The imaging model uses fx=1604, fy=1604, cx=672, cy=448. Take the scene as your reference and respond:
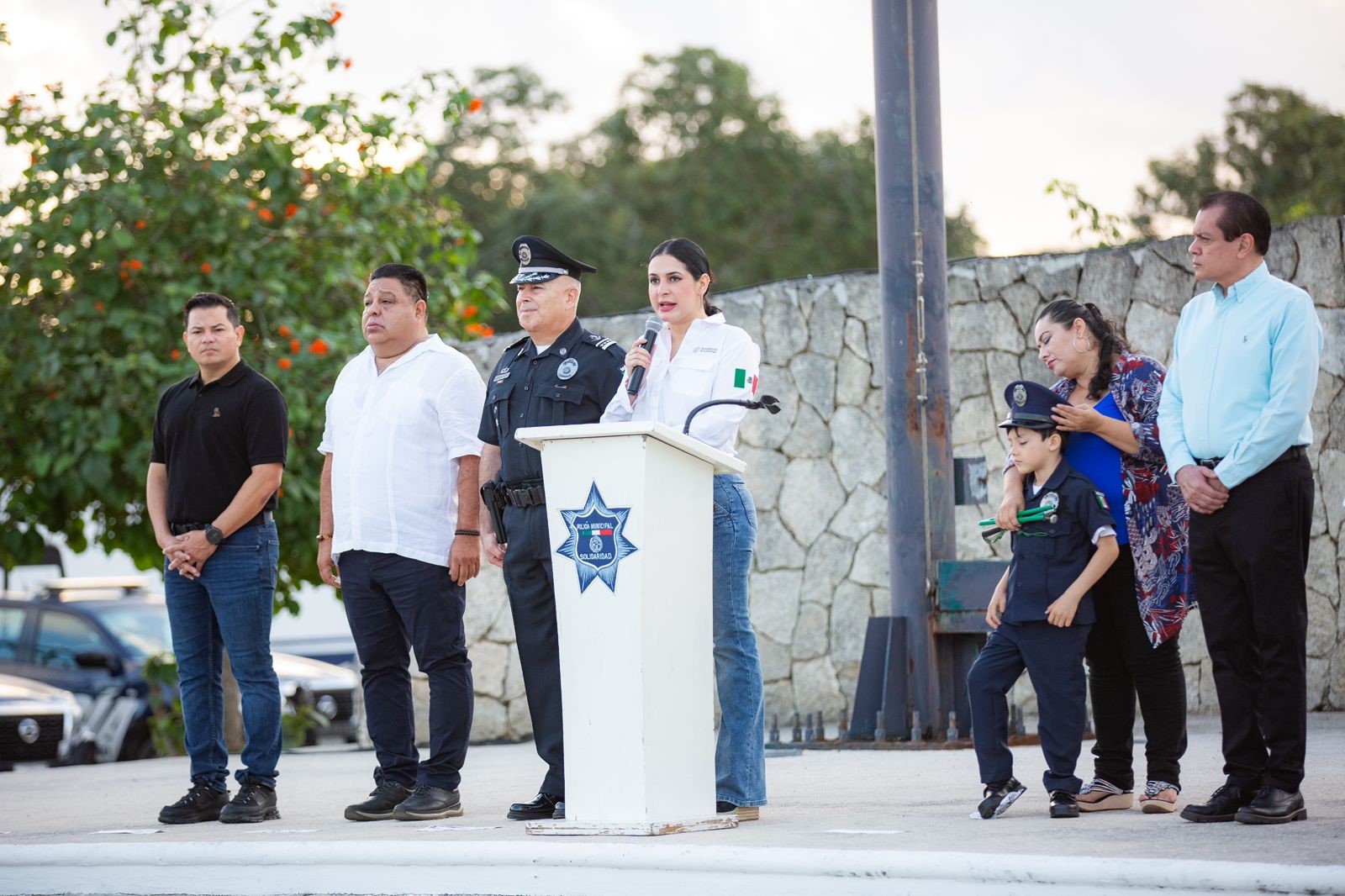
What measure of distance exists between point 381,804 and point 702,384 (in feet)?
6.21

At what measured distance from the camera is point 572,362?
5.25 m

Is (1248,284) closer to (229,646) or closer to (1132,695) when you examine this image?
(1132,695)

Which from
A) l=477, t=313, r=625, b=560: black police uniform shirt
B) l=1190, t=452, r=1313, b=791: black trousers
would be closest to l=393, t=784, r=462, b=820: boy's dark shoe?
l=477, t=313, r=625, b=560: black police uniform shirt

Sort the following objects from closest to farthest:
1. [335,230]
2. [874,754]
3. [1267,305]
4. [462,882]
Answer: [462,882] < [1267,305] < [874,754] < [335,230]

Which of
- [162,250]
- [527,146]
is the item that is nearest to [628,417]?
[162,250]

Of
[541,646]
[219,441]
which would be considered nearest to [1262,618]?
[541,646]

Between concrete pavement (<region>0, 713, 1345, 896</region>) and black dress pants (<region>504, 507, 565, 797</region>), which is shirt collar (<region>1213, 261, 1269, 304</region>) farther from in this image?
black dress pants (<region>504, 507, 565, 797</region>)

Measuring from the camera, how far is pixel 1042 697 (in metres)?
4.95

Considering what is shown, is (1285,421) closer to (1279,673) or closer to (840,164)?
(1279,673)

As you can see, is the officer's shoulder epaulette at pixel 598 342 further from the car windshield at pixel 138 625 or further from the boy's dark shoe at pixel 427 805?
the car windshield at pixel 138 625

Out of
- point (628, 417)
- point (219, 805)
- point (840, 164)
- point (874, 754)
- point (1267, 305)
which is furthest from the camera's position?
point (840, 164)

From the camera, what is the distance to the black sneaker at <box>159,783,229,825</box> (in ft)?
19.1

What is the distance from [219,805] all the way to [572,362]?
2.21 m

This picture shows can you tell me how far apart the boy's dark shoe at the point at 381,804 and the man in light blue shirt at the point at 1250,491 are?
264 centimetres
